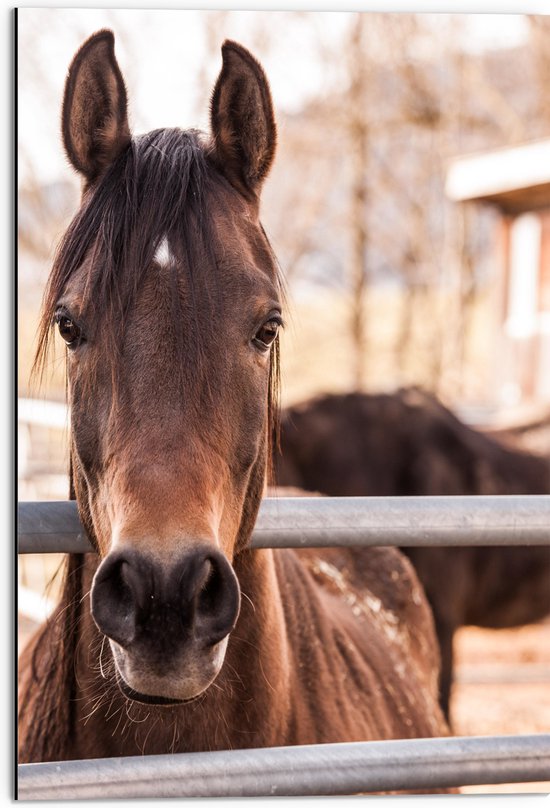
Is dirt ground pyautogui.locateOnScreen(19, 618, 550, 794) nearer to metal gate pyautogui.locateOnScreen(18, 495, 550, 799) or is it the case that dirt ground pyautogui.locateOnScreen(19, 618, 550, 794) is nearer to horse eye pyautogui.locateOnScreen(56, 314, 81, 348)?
metal gate pyautogui.locateOnScreen(18, 495, 550, 799)

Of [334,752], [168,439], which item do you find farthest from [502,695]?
[168,439]

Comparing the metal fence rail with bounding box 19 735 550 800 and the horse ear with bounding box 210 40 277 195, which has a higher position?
the horse ear with bounding box 210 40 277 195

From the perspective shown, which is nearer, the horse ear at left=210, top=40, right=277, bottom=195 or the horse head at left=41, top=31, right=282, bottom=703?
the horse head at left=41, top=31, right=282, bottom=703

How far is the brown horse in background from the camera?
13.4 ft

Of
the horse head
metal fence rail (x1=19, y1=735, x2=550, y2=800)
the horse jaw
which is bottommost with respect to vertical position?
metal fence rail (x1=19, y1=735, x2=550, y2=800)

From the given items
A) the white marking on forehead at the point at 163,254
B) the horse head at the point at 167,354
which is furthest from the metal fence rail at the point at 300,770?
the white marking on forehead at the point at 163,254

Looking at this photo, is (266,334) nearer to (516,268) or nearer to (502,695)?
(502,695)

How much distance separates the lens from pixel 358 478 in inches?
163

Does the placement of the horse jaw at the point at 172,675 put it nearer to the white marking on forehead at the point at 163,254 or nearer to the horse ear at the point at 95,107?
the white marking on forehead at the point at 163,254

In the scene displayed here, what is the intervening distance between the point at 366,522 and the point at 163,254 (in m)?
0.47

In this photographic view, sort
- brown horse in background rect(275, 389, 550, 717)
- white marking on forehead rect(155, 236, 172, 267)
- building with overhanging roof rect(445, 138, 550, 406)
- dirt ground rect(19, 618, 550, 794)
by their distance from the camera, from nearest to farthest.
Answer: white marking on forehead rect(155, 236, 172, 267)
dirt ground rect(19, 618, 550, 794)
brown horse in background rect(275, 389, 550, 717)
building with overhanging roof rect(445, 138, 550, 406)

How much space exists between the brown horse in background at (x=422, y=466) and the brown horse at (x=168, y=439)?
8.64ft

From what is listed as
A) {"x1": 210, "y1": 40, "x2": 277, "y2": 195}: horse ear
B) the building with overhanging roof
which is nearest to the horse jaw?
{"x1": 210, "y1": 40, "x2": 277, "y2": 195}: horse ear

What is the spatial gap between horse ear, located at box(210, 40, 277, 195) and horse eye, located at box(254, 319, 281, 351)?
0.23 m
